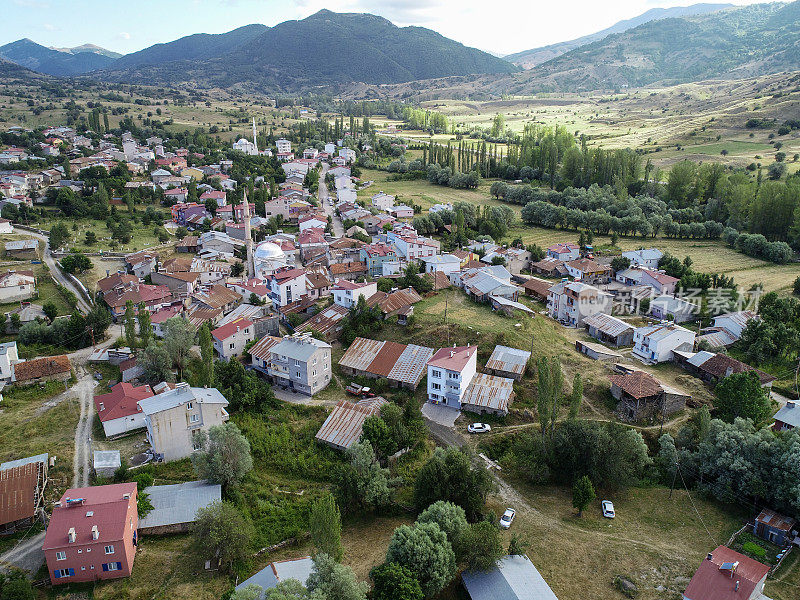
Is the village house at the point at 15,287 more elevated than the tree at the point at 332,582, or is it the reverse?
the village house at the point at 15,287

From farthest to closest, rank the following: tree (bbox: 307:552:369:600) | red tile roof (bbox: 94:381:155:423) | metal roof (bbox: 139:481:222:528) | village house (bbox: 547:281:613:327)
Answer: village house (bbox: 547:281:613:327) → red tile roof (bbox: 94:381:155:423) → metal roof (bbox: 139:481:222:528) → tree (bbox: 307:552:369:600)

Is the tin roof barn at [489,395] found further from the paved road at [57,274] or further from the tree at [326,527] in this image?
the paved road at [57,274]

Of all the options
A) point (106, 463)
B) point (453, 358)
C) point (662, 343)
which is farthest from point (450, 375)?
point (106, 463)

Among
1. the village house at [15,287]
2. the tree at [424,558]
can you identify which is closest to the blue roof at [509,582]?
the tree at [424,558]

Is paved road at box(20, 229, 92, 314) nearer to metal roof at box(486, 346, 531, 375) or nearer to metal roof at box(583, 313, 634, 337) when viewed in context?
metal roof at box(486, 346, 531, 375)

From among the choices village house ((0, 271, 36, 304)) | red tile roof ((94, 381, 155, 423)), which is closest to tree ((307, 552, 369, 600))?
red tile roof ((94, 381, 155, 423))

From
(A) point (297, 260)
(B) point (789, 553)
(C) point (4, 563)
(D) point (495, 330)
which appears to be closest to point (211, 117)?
(A) point (297, 260)

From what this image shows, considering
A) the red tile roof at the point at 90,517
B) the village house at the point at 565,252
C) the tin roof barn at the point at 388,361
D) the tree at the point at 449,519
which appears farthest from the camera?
the village house at the point at 565,252

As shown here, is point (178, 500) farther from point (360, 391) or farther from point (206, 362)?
point (360, 391)
